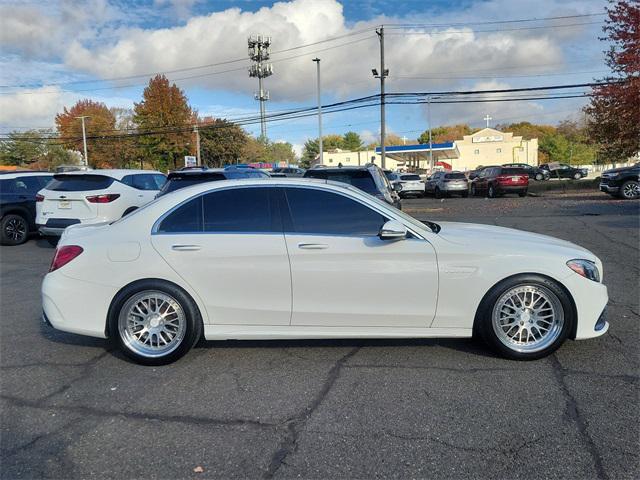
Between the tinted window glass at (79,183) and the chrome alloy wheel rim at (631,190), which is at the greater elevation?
the tinted window glass at (79,183)

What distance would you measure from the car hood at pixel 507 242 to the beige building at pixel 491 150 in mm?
82652

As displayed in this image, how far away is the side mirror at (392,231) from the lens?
4152mm

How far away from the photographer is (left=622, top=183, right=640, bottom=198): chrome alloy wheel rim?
795 inches

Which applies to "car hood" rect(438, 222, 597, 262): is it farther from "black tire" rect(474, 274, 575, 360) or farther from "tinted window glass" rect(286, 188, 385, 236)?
"tinted window glass" rect(286, 188, 385, 236)

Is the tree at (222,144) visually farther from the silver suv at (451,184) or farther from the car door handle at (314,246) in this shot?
the car door handle at (314,246)

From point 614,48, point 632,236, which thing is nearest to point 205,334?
point 632,236

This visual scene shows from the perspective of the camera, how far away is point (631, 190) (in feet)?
66.5

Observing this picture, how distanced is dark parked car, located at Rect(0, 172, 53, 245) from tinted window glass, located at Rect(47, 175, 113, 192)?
2.14 meters

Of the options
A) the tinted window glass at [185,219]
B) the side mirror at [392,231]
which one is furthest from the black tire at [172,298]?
the side mirror at [392,231]

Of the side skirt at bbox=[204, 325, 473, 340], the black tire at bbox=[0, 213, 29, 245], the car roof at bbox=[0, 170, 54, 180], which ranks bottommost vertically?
the side skirt at bbox=[204, 325, 473, 340]

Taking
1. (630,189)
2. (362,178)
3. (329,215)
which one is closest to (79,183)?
(362,178)

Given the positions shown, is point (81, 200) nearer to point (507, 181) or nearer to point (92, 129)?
point (507, 181)

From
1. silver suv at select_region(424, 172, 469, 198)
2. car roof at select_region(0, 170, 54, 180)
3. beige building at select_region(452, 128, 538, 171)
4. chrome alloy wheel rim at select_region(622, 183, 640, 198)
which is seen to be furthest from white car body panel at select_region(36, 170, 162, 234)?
beige building at select_region(452, 128, 538, 171)

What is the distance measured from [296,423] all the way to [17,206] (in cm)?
1122
